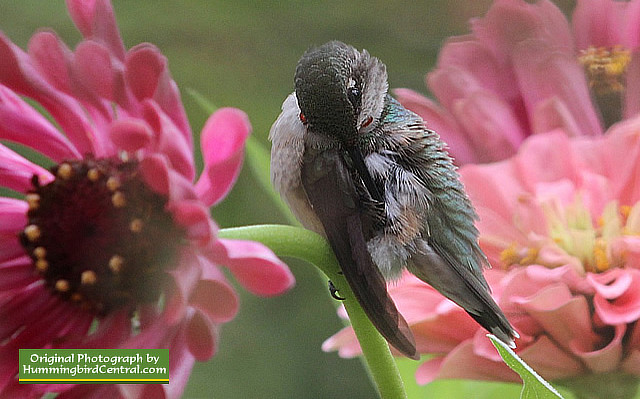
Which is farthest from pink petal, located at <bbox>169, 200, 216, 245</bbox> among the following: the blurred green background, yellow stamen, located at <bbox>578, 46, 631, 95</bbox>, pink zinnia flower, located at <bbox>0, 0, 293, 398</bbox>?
yellow stamen, located at <bbox>578, 46, 631, 95</bbox>

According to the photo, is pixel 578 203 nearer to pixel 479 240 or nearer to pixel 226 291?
pixel 479 240

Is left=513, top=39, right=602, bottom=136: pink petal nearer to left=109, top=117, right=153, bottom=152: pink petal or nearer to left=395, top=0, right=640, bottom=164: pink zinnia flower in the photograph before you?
left=395, top=0, right=640, bottom=164: pink zinnia flower

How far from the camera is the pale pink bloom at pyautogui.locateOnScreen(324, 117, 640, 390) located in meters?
0.24

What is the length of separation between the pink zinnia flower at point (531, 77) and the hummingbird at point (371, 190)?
59mm

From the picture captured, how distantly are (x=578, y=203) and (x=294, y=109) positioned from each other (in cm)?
12

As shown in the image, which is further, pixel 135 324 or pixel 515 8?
pixel 515 8

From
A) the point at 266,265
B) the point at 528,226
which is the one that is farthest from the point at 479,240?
the point at 266,265

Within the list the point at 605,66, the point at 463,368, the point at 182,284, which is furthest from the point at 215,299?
the point at 605,66

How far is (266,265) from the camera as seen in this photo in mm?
180

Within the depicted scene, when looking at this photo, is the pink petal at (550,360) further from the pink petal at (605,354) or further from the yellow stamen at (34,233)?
the yellow stamen at (34,233)

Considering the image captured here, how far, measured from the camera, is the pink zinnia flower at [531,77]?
311mm

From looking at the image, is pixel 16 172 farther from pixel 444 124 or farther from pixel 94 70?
pixel 444 124

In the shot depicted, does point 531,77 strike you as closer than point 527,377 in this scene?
No

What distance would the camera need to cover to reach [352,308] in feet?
0.75
